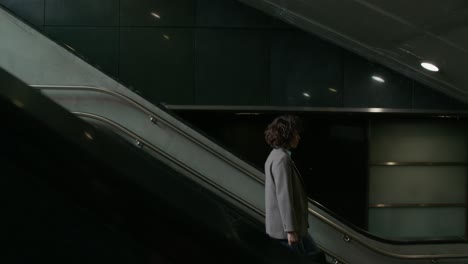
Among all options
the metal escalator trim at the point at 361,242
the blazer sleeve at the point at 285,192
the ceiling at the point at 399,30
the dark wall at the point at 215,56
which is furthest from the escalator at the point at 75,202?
the dark wall at the point at 215,56

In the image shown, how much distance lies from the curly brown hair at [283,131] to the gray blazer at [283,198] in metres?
0.05

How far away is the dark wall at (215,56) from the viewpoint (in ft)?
22.6

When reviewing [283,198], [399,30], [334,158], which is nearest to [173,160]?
[283,198]

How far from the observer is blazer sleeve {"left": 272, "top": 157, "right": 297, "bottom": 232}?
10.00 feet

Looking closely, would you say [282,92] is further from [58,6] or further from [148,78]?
[58,6]

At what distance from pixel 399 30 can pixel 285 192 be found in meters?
2.84

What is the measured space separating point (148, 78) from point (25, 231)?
6.30 m

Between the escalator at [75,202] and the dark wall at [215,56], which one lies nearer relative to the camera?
the escalator at [75,202]

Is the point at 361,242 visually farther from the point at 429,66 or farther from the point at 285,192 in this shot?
the point at 429,66

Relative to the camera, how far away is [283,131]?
3225 mm

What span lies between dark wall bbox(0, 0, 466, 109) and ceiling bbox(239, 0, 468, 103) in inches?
9.7

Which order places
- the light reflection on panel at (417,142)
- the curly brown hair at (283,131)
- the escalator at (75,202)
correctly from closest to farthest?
1. the escalator at (75,202)
2. the curly brown hair at (283,131)
3. the light reflection on panel at (417,142)

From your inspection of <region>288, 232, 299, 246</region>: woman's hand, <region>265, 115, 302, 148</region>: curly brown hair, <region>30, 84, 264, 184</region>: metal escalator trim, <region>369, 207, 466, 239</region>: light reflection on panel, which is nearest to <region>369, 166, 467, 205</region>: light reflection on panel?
<region>369, 207, 466, 239</region>: light reflection on panel

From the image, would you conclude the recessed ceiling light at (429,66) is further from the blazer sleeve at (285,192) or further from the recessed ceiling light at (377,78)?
the blazer sleeve at (285,192)
